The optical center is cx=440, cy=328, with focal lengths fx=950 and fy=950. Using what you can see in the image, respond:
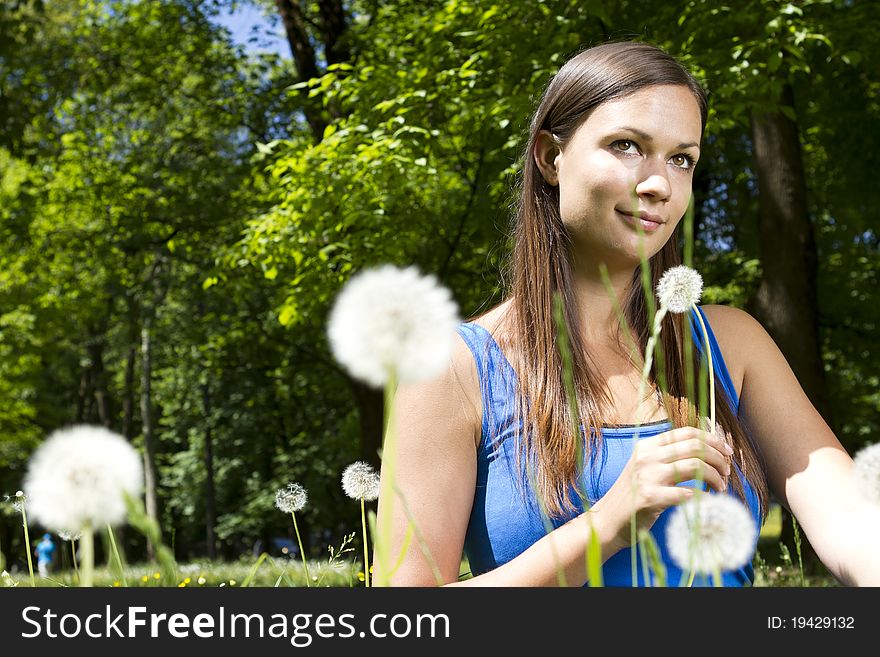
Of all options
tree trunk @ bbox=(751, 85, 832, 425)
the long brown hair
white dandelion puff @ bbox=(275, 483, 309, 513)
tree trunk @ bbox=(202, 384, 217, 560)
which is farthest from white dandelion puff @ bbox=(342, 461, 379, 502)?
tree trunk @ bbox=(202, 384, 217, 560)

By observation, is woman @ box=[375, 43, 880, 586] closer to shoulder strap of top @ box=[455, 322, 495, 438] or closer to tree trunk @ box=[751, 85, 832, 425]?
shoulder strap of top @ box=[455, 322, 495, 438]

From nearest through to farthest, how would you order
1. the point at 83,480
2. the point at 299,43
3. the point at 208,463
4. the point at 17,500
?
the point at 83,480
the point at 17,500
the point at 299,43
the point at 208,463

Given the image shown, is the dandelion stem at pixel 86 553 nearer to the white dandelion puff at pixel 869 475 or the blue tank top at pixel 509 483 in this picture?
the white dandelion puff at pixel 869 475

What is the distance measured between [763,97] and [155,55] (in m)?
10.2

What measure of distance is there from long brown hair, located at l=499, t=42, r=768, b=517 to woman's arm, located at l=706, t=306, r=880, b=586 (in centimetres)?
6

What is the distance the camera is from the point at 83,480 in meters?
0.45

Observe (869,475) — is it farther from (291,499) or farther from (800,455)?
(800,455)

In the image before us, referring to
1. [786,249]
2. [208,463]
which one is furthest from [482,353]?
[208,463]

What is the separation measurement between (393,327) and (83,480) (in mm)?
175

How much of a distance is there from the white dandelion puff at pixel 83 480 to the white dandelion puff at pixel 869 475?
1.48ft

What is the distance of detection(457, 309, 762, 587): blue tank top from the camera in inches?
63.7

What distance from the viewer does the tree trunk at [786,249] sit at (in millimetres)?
10234

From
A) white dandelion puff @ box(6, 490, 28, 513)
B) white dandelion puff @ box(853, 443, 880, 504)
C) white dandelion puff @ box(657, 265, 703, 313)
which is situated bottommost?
white dandelion puff @ box(853, 443, 880, 504)
